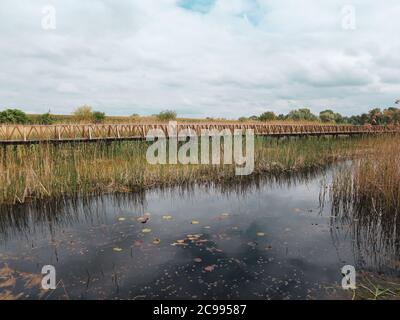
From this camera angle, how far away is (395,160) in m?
7.66

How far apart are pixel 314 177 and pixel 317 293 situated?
1072 cm

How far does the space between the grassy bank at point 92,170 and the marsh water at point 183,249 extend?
37.7 inches

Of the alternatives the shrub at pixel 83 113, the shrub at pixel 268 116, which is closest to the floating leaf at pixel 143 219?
the shrub at pixel 83 113

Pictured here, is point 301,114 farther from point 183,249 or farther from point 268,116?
point 183,249

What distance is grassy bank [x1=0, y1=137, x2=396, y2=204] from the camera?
10.3 m

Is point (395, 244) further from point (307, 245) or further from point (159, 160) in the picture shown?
point (159, 160)

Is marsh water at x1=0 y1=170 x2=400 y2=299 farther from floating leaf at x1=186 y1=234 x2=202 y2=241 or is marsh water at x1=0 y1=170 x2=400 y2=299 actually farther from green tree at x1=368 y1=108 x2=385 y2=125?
green tree at x1=368 y1=108 x2=385 y2=125

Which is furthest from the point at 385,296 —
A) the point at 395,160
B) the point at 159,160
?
the point at 159,160

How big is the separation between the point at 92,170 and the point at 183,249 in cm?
690

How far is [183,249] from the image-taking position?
653cm

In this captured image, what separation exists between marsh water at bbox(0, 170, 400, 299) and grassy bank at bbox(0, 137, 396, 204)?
96cm

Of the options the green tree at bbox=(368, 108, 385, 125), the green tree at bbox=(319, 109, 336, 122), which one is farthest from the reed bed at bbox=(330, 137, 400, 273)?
the green tree at bbox=(319, 109, 336, 122)

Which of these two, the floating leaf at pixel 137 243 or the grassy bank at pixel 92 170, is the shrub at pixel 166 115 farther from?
the floating leaf at pixel 137 243

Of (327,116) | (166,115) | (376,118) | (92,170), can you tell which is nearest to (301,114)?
(327,116)
